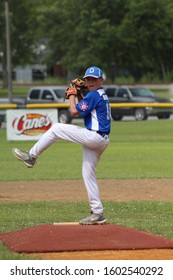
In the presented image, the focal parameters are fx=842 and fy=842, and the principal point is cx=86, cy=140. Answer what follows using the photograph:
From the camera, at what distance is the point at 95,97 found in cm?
1080

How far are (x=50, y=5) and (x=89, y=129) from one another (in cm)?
4851

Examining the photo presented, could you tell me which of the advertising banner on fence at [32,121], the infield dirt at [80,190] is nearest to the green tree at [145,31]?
the advertising banner on fence at [32,121]

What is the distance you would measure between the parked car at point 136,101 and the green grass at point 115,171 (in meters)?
1.06

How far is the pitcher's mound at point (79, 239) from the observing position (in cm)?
966

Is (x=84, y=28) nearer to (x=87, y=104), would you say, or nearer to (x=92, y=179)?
(x=92, y=179)

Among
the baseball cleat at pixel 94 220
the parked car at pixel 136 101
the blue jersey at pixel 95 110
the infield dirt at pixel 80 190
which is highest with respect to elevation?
the blue jersey at pixel 95 110

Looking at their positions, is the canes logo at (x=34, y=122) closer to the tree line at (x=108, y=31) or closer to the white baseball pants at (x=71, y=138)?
the white baseball pants at (x=71, y=138)

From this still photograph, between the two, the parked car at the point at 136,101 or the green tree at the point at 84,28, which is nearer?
the parked car at the point at 136,101

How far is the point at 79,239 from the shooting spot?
10062 mm

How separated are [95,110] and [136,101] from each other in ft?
101

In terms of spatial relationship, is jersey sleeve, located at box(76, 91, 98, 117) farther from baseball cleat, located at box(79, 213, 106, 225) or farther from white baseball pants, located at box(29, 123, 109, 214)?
baseball cleat, located at box(79, 213, 106, 225)
